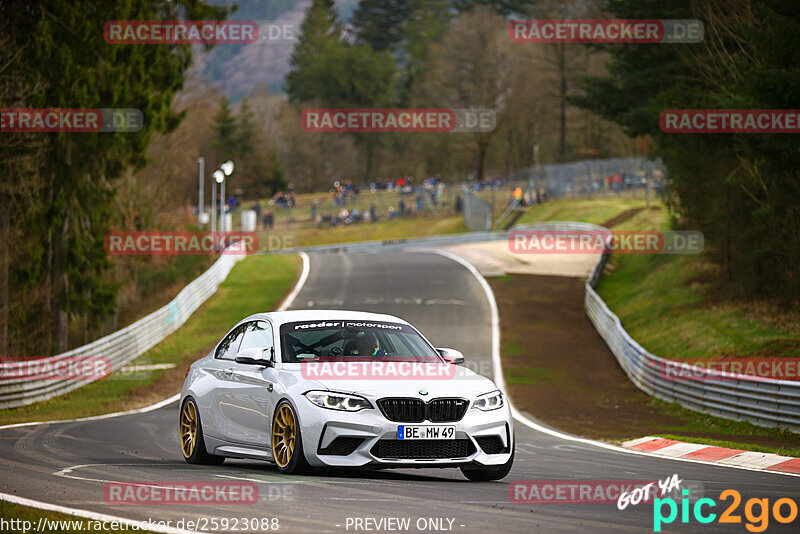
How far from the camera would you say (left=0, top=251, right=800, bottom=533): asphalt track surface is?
311 inches

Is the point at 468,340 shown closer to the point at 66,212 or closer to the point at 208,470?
the point at 66,212

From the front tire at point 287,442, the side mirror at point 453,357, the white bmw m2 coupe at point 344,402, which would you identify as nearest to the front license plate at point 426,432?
the white bmw m2 coupe at point 344,402

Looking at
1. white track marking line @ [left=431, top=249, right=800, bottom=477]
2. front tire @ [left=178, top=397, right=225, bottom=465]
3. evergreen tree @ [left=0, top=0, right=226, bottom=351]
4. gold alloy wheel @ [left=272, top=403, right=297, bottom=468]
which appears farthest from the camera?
evergreen tree @ [left=0, top=0, right=226, bottom=351]

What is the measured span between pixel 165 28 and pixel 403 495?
113 feet

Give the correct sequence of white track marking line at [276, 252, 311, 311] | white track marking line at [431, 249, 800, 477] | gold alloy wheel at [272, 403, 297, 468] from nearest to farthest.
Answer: gold alloy wheel at [272, 403, 297, 468]
white track marking line at [431, 249, 800, 477]
white track marking line at [276, 252, 311, 311]

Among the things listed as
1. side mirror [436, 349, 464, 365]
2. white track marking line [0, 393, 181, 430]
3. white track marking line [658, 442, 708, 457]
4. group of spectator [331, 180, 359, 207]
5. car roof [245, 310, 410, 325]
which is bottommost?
white track marking line [0, 393, 181, 430]

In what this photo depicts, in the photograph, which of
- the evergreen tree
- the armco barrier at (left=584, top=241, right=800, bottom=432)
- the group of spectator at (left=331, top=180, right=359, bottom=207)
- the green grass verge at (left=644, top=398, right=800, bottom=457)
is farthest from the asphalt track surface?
the group of spectator at (left=331, top=180, right=359, bottom=207)

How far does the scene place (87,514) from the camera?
7.79 meters

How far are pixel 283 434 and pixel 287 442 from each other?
12cm

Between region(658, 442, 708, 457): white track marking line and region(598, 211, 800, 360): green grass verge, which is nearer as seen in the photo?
region(658, 442, 708, 457): white track marking line

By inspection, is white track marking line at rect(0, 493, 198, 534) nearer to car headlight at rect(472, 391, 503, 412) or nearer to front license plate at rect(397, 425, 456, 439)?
front license plate at rect(397, 425, 456, 439)

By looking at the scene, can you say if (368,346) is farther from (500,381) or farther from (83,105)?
(83,105)

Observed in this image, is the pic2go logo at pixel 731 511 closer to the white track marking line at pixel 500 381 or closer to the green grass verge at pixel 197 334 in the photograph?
the white track marking line at pixel 500 381

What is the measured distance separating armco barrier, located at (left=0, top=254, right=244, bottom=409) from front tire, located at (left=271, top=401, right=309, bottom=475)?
50.2 feet
